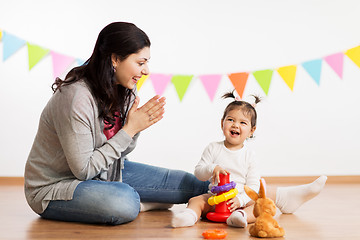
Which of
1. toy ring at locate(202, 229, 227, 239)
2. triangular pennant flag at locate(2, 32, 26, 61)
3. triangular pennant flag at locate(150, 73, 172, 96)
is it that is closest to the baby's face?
toy ring at locate(202, 229, 227, 239)

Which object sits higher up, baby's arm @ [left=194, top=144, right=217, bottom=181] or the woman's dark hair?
the woman's dark hair

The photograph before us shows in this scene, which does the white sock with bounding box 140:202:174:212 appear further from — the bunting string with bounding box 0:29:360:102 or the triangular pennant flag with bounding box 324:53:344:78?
the triangular pennant flag with bounding box 324:53:344:78

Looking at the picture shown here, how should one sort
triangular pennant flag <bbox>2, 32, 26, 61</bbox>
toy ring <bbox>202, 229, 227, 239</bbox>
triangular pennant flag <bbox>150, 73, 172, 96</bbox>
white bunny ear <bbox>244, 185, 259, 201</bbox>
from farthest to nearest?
1. triangular pennant flag <bbox>150, 73, 172, 96</bbox>
2. triangular pennant flag <bbox>2, 32, 26, 61</bbox>
3. white bunny ear <bbox>244, 185, 259, 201</bbox>
4. toy ring <bbox>202, 229, 227, 239</bbox>

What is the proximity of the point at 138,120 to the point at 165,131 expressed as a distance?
1.62 meters

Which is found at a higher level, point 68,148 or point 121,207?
point 68,148

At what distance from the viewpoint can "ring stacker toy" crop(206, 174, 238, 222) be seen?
171 cm

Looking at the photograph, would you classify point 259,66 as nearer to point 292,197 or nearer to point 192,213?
point 292,197

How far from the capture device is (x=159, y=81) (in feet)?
11.0

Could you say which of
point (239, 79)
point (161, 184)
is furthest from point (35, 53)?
point (161, 184)

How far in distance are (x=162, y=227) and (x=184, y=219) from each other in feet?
0.28

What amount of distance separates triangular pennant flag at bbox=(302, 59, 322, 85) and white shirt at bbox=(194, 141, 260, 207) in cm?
161

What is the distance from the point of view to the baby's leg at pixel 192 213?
5.29 feet

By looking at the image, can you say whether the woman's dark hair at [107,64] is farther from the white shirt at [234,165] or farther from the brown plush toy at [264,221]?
the brown plush toy at [264,221]

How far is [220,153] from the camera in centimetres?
194
